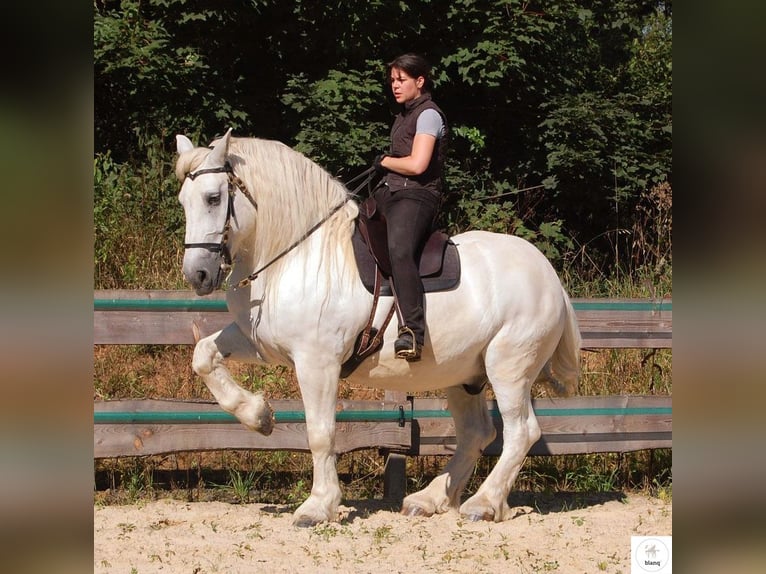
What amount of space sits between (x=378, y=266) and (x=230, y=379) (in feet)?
3.50

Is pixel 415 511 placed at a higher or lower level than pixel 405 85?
lower

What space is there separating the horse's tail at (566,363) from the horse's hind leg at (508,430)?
1.24 feet

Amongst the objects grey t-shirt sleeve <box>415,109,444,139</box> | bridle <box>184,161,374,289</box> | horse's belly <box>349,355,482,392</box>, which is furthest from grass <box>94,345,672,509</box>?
grey t-shirt sleeve <box>415,109,444,139</box>

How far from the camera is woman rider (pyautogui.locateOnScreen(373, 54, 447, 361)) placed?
526cm

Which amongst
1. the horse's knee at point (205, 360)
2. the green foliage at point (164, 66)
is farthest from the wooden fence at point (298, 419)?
the green foliage at point (164, 66)

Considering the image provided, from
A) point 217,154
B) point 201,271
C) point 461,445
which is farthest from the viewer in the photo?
point 461,445

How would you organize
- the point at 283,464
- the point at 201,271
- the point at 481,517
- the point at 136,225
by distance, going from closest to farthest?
1. the point at 201,271
2. the point at 481,517
3. the point at 283,464
4. the point at 136,225

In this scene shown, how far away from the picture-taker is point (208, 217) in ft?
16.7

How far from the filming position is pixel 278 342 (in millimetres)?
5328

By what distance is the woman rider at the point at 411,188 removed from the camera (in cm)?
526

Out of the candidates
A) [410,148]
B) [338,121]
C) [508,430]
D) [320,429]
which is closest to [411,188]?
[410,148]

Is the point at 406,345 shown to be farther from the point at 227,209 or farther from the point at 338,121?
the point at 338,121
